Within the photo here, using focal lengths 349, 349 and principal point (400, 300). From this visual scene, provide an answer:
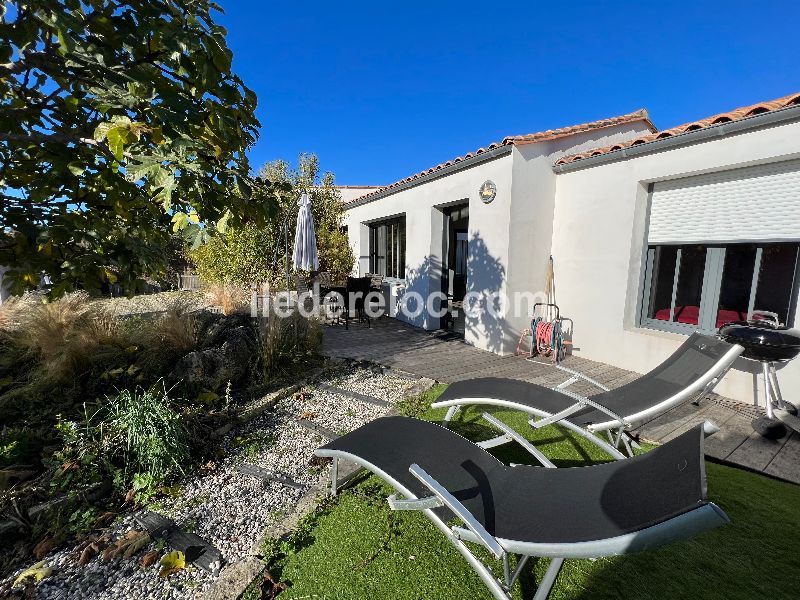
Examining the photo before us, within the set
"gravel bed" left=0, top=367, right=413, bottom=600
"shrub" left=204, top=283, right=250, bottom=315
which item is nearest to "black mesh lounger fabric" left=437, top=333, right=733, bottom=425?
"gravel bed" left=0, top=367, right=413, bottom=600

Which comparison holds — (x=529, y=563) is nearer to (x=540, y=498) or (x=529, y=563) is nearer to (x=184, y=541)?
(x=540, y=498)

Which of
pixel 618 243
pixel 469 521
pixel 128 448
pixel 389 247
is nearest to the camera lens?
pixel 469 521

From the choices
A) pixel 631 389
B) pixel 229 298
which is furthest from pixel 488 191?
pixel 229 298

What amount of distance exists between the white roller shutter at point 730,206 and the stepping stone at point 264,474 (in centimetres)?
594

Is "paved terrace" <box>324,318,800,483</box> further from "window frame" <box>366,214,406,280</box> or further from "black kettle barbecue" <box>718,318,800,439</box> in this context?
"window frame" <box>366,214,406,280</box>

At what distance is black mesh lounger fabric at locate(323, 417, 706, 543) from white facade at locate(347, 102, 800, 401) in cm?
393

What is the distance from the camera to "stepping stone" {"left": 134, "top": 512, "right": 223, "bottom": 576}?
83.6 inches

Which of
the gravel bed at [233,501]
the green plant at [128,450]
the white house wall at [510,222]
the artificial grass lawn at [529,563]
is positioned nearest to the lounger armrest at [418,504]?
the artificial grass lawn at [529,563]

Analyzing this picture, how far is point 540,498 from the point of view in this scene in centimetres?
199

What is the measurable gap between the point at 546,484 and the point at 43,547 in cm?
320

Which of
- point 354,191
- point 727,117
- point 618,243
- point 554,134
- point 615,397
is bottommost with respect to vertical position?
point 615,397

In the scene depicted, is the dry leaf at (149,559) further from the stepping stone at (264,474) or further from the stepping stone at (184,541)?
the stepping stone at (264,474)

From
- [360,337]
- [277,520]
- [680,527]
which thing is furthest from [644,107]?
[277,520]

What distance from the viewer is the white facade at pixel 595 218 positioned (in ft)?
14.1
